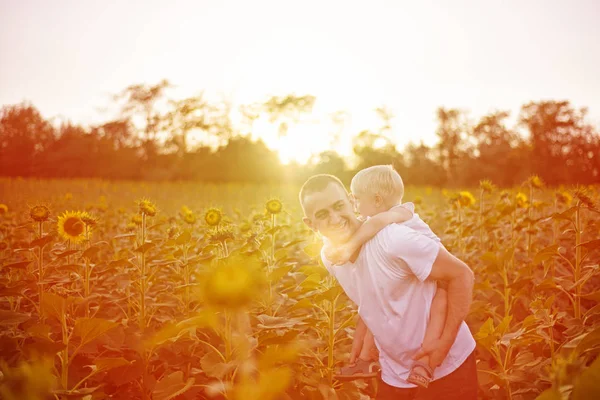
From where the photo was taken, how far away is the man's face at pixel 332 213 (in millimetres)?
1860

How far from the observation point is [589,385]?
531 mm

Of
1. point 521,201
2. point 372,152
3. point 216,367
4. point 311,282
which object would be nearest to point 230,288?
point 216,367

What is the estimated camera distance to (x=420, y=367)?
1.73 meters

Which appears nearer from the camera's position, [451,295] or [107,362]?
[107,362]

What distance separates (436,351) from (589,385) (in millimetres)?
1279

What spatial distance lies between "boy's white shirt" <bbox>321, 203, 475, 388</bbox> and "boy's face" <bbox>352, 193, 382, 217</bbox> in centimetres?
15

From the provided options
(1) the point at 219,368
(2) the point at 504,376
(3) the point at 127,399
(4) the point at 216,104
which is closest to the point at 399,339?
(2) the point at 504,376

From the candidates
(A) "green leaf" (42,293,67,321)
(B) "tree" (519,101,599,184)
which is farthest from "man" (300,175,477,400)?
(B) "tree" (519,101,599,184)

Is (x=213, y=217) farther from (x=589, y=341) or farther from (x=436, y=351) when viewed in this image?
(x=589, y=341)

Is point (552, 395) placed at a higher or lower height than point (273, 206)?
lower

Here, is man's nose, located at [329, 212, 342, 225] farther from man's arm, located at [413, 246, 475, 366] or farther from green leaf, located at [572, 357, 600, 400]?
green leaf, located at [572, 357, 600, 400]

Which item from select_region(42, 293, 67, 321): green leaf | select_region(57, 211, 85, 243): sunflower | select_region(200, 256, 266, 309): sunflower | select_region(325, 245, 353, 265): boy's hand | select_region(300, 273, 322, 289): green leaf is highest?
select_region(200, 256, 266, 309): sunflower

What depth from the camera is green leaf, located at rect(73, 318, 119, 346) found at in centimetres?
155

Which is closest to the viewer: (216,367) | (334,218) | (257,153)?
(216,367)
